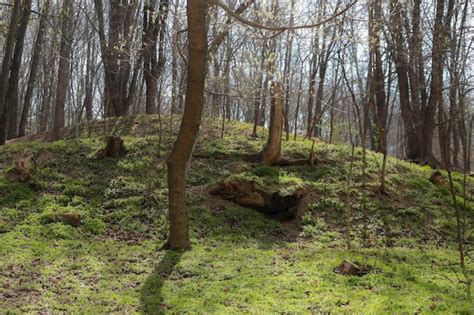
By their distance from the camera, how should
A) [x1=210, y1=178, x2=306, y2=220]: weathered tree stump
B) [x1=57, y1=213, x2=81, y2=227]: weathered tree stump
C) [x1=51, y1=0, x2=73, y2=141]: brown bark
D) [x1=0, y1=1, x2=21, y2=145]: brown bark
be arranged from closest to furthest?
1. [x1=57, y1=213, x2=81, y2=227]: weathered tree stump
2. [x1=210, y1=178, x2=306, y2=220]: weathered tree stump
3. [x1=0, y1=1, x2=21, y2=145]: brown bark
4. [x1=51, y1=0, x2=73, y2=141]: brown bark

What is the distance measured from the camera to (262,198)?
10031mm

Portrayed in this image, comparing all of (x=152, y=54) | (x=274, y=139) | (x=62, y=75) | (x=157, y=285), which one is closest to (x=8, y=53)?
(x=62, y=75)

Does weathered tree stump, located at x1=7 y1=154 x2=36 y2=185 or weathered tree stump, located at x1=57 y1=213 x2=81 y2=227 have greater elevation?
weathered tree stump, located at x1=7 y1=154 x2=36 y2=185

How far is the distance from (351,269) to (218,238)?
2.90 meters

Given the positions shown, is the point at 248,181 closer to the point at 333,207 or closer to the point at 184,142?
the point at 333,207

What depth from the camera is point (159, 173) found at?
11352mm

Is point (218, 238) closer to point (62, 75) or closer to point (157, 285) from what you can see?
point (157, 285)

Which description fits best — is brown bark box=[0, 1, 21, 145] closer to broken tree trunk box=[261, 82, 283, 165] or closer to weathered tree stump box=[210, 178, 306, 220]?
weathered tree stump box=[210, 178, 306, 220]

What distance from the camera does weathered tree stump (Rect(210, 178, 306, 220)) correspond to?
32.9 ft

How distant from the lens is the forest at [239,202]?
5.80 m

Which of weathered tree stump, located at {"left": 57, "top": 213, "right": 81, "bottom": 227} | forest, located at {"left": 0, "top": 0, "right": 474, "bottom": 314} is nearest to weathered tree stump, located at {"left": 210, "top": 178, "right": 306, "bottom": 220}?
forest, located at {"left": 0, "top": 0, "right": 474, "bottom": 314}

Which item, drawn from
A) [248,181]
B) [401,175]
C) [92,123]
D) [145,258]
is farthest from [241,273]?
[92,123]

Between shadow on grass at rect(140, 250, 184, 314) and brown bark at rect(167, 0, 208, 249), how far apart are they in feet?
1.34

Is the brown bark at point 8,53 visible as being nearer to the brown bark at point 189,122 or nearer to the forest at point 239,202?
the forest at point 239,202
